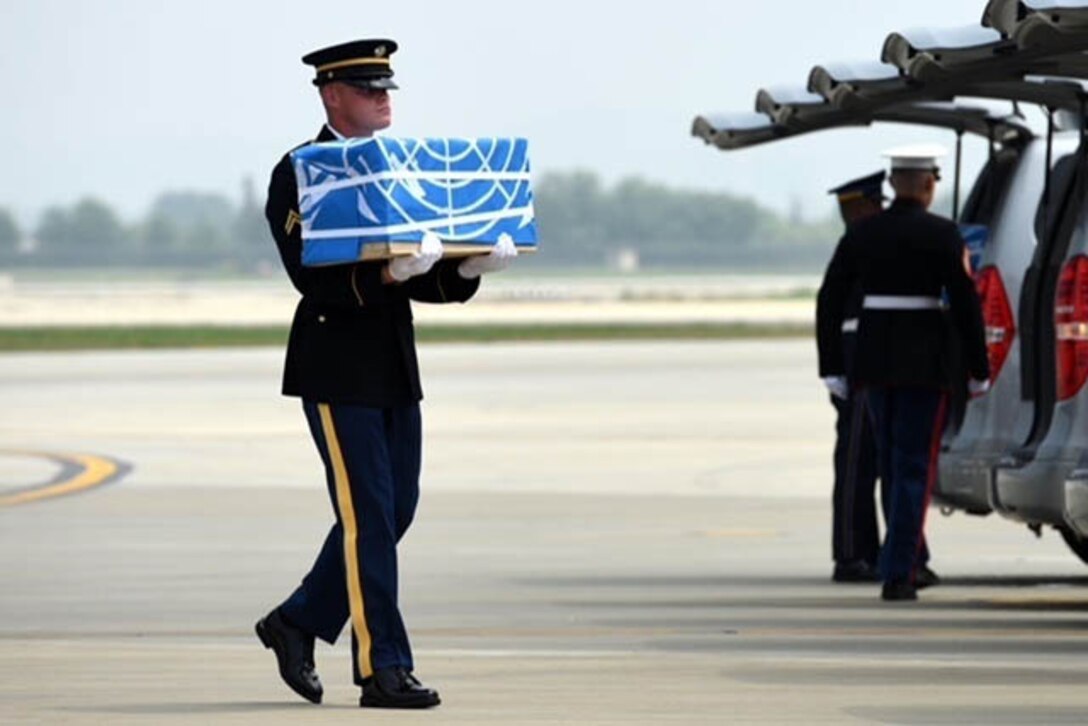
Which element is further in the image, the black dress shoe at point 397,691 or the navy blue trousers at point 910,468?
the navy blue trousers at point 910,468

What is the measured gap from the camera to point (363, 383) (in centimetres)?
948

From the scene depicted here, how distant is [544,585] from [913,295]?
6.55 feet

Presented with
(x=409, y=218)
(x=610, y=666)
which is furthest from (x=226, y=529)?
(x=409, y=218)

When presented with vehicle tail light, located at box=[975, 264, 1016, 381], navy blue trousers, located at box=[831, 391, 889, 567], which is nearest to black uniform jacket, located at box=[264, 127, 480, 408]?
vehicle tail light, located at box=[975, 264, 1016, 381]

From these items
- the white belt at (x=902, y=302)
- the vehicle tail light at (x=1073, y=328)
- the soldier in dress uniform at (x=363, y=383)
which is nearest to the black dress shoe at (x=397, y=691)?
the soldier in dress uniform at (x=363, y=383)

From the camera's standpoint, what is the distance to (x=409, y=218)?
30.1ft

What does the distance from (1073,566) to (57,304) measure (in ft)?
284

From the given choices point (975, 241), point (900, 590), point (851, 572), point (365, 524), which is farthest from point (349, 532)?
point (851, 572)

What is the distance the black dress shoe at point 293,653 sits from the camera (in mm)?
9500

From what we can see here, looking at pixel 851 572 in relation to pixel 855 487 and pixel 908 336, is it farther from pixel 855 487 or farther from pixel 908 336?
pixel 908 336

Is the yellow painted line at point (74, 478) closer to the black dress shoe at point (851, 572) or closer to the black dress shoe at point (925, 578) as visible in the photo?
the black dress shoe at point (851, 572)

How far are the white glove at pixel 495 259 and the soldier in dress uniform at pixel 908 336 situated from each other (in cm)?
399

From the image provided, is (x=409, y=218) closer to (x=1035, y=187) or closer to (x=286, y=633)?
(x=286, y=633)

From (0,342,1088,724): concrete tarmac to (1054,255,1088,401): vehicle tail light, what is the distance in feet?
2.90
